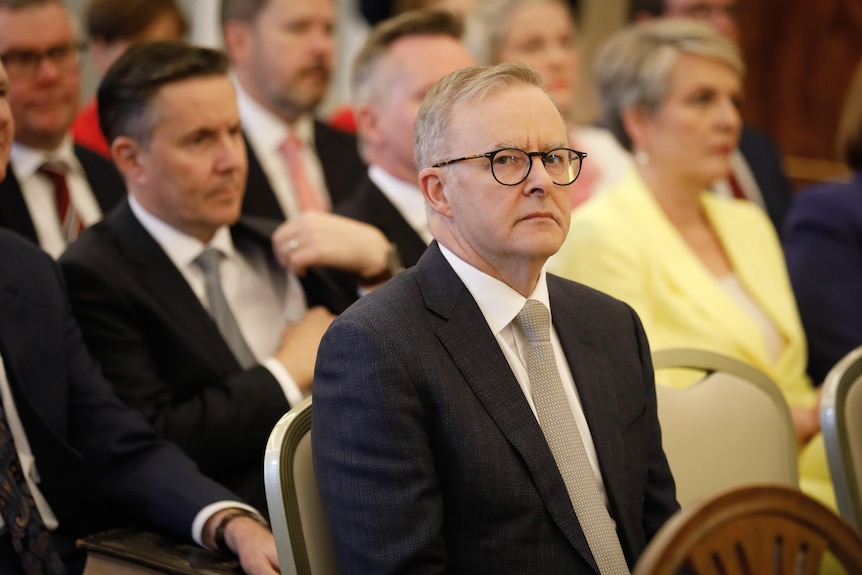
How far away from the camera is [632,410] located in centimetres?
183

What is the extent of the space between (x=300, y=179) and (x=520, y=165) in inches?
76.4

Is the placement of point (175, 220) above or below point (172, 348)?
above

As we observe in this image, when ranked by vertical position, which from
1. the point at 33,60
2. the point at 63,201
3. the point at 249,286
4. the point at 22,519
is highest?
the point at 33,60

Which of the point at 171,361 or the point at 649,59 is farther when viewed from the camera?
the point at 649,59

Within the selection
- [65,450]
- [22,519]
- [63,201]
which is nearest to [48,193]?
[63,201]

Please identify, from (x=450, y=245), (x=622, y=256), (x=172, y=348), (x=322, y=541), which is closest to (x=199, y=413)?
(x=172, y=348)

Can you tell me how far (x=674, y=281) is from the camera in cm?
284

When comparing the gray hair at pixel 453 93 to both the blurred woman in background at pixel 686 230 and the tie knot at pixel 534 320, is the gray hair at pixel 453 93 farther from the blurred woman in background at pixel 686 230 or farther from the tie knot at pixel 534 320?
the blurred woman in background at pixel 686 230

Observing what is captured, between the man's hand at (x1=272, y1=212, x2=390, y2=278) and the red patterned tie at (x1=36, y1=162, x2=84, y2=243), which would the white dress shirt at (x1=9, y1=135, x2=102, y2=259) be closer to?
the red patterned tie at (x1=36, y1=162, x2=84, y2=243)

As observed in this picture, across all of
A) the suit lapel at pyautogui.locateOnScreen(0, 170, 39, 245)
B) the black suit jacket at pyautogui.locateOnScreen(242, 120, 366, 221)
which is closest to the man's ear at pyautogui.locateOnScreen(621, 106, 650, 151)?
the black suit jacket at pyautogui.locateOnScreen(242, 120, 366, 221)

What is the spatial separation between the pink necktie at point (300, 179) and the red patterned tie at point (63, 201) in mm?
736

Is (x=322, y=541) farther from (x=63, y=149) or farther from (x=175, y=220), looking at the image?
(x=63, y=149)

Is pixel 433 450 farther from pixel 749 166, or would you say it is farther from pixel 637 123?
pixel 749 166

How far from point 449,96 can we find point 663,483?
0.73 meters
